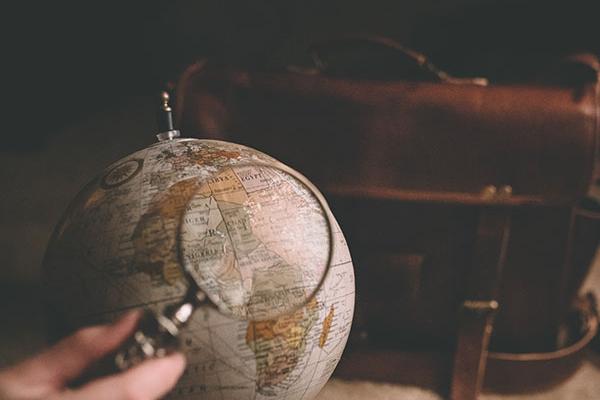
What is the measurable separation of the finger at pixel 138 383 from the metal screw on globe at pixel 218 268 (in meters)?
0.10

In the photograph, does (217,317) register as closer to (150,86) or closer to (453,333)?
(453,333)

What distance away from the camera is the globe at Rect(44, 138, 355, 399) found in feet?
2.21

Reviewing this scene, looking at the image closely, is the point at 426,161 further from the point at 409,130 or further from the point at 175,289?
the point at 175,289

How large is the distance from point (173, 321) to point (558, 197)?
887 mm

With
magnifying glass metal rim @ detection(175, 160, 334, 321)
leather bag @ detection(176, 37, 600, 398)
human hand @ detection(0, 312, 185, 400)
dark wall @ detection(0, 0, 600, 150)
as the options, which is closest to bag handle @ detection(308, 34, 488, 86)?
leather bag @ detection(176, 37, 600, 398)

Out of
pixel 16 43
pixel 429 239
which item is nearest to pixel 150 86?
pixel 16 43

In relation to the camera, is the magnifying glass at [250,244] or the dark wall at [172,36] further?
the dark wall at [172,36]

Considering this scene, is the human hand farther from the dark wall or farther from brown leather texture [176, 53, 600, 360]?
the dark wall

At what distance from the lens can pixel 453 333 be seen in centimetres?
132

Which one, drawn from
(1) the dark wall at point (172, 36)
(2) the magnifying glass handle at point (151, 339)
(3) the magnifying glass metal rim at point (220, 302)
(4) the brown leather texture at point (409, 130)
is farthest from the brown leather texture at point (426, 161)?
(1) the dark wall at point (172, 36)

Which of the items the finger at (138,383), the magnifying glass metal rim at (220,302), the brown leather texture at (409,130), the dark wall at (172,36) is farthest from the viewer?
the dark wall at (172,36)

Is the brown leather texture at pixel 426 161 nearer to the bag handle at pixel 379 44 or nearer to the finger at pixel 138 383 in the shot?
the bag handle at pixel 379 44

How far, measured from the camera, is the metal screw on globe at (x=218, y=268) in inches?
26.4

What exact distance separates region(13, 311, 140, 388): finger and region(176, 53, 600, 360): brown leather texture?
2.38 ft
